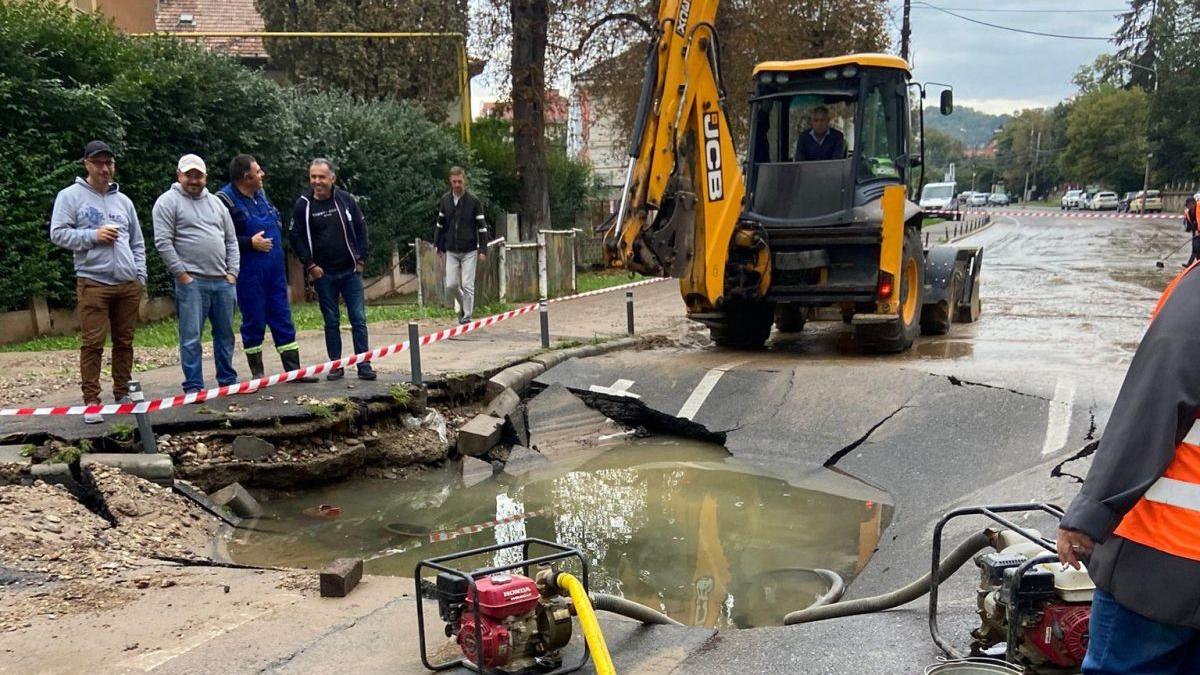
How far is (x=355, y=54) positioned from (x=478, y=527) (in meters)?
19.1

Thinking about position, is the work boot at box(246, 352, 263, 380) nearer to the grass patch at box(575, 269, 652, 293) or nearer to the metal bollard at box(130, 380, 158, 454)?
the metal bollard at box(130, 380, 158, 454)

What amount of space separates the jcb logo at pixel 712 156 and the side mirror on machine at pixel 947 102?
320cm

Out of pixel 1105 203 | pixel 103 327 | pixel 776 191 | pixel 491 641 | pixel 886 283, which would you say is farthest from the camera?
pixel 1105 203

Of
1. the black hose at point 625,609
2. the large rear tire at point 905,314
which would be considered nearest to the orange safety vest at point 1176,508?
the black hose at point 625,609

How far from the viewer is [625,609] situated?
394 centimetres

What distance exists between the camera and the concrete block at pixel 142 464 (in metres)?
5.89

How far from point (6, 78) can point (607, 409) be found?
8076 millimetres

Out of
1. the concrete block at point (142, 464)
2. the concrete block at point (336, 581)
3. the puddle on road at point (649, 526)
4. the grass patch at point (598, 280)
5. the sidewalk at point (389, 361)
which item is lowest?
the puddle on road at point (649, 526)

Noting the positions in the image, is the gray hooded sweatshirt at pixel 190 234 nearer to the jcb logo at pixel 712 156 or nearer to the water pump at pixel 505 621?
the water pump at pixel 505 621

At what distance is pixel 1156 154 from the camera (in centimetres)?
5250

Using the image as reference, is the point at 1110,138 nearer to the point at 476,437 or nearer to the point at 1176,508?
the point at 476,437

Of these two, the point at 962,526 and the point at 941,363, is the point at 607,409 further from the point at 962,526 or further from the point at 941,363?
the point at 962,526

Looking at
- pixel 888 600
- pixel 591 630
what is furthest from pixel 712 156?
pixel 591 630

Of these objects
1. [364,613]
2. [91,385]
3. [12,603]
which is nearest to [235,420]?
[91,385]
